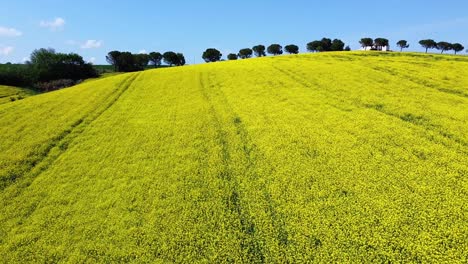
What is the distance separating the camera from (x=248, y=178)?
1248cm

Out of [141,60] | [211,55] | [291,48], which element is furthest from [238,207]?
Answer: [141,60]

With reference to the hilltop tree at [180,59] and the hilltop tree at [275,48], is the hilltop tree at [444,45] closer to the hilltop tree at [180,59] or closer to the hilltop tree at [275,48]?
the hilltop tree at [275,48]

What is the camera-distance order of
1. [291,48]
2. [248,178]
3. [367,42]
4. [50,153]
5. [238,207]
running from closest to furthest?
1. [238,207]
2. [248,178]
3. [50,153]
4. [367,42]
5. [291,48]

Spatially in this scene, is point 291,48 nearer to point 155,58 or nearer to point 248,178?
point 155,58

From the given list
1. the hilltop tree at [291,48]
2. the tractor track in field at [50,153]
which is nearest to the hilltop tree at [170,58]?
the hilltop tree at [291,48]

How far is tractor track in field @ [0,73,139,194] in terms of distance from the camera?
47.2ft

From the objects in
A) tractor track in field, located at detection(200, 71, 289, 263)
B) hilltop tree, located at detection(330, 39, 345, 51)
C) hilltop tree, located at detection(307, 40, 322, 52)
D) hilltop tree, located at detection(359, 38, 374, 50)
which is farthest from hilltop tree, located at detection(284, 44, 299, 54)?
tractor track in field, located at detection(200, 71, 289, 263)

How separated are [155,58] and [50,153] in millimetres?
116396

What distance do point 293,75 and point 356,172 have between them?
60.1ft

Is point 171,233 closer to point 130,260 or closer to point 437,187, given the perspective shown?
point 130,260

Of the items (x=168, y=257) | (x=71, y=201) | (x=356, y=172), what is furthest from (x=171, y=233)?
(x=356, y=172)

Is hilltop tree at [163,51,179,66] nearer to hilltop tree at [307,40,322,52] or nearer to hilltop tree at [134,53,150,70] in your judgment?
hilltop tree at [134,53,150,70]

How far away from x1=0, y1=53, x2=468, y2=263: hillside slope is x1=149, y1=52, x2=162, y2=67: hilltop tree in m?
107

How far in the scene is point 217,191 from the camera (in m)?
11.9
